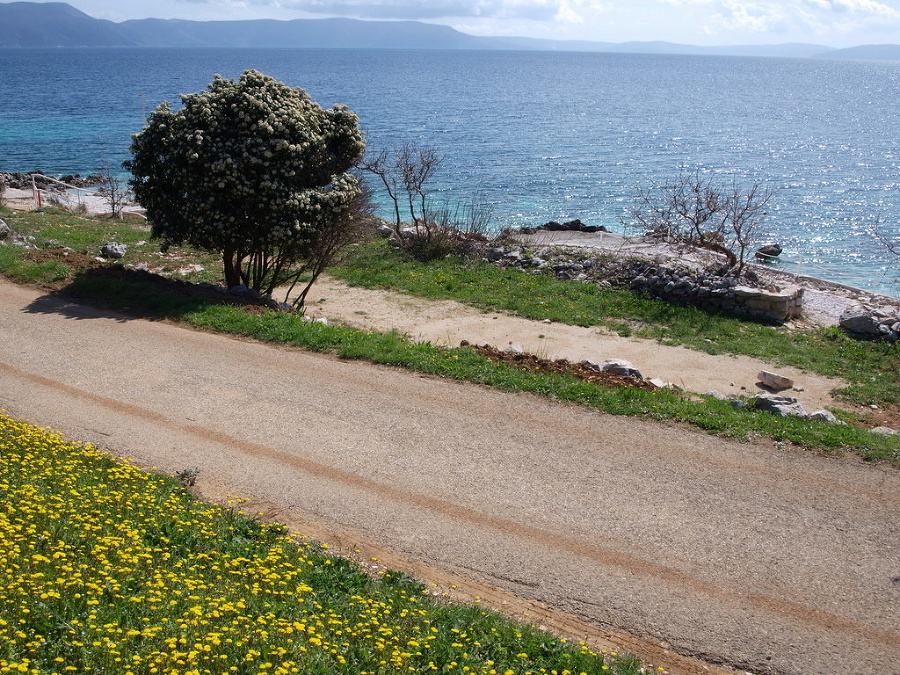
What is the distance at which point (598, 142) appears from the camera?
7769 centimetres

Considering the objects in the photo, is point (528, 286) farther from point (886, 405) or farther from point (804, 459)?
point (804, 459)

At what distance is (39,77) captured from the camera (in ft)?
472

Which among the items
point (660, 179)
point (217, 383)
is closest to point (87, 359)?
point (217, 383)

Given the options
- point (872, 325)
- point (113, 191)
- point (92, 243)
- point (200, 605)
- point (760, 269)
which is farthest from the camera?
point (113, 191)

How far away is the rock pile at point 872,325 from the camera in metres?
19.9

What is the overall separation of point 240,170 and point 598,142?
215 feet

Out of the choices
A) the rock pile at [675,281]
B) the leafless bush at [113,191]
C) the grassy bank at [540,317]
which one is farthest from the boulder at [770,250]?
the leafless bush at [113,191]

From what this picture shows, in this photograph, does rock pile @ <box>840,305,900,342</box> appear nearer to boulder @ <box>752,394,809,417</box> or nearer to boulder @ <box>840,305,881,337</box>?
boulder @ <box>840,305,881,337</box>

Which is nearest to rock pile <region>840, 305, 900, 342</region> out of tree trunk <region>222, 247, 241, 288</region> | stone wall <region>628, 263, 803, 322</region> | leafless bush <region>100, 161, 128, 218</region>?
stone wall <region>628, 263, 803, 322</region>

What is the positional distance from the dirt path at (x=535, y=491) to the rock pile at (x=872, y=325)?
10.8 meters

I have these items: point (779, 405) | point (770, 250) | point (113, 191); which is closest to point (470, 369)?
point (779, 405)

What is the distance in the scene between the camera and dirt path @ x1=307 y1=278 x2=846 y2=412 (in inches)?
639

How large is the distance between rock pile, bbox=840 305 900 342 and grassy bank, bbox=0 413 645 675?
16.3m

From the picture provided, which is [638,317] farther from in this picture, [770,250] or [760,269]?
[770,250]
